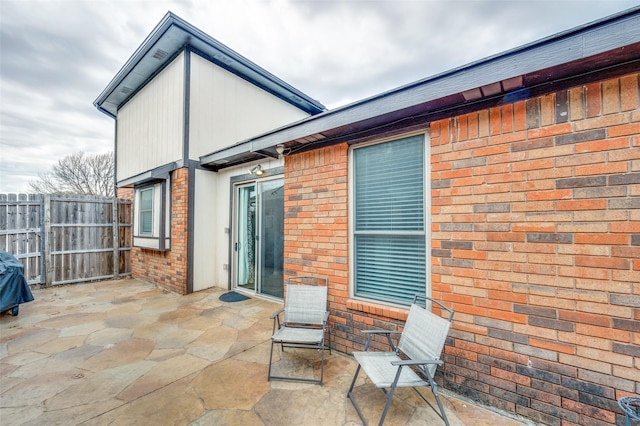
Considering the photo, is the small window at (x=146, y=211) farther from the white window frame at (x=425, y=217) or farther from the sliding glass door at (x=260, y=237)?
the white window frame at (x=425, y=217)

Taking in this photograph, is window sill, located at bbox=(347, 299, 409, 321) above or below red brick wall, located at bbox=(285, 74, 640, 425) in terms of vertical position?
below

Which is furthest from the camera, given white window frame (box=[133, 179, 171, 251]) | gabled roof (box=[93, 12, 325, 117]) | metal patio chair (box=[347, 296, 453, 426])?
white window frame (box=[133, 179, 171, 251])

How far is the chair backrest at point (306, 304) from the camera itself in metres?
Answer: 2.98

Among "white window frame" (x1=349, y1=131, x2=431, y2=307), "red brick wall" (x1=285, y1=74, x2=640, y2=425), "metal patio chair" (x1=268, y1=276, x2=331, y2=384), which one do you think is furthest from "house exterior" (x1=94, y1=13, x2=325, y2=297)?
"red brick wall" (x1=285, y1=74, x2=640, y2=425)

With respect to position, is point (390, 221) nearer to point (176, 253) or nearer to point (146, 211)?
Result: point (176, 253)

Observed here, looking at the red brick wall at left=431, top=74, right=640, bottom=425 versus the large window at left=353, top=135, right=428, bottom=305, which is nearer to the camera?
the red brick wall at left=431, top=74, right=640, bottom=425

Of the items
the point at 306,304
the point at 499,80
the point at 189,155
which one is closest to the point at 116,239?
the point at 189,155

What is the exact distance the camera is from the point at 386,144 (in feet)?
9.26

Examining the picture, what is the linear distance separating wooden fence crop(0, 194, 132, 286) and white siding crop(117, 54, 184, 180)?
1.54 metres

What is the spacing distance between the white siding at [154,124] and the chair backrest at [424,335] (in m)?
5.65

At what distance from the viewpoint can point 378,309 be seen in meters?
2.70

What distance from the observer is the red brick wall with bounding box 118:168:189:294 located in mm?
5406

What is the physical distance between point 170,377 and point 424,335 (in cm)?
246

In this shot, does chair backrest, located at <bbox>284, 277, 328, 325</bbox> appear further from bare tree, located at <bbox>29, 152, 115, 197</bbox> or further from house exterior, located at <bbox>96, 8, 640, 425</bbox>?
bare tree, located at <bbox>29, 152, 115, 197</bbox>
